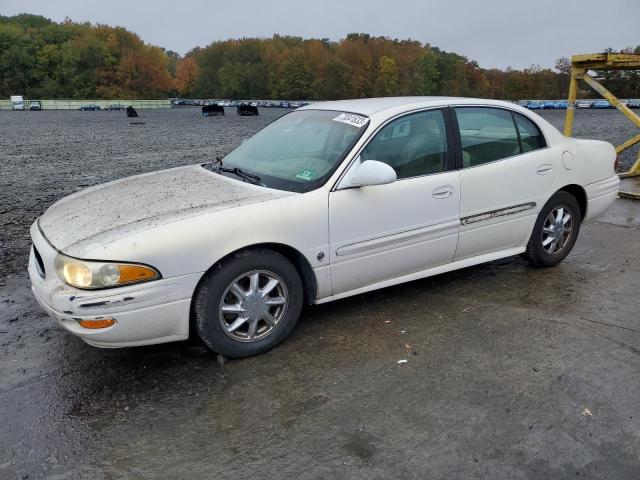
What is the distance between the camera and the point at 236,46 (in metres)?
121

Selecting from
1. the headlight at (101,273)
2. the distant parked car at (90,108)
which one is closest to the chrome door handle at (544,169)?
the headlight at (101,273)

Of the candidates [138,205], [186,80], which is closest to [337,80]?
[186,80]

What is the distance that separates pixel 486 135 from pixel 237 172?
196cm

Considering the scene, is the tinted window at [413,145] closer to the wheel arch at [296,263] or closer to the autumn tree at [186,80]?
the wheel arch at [296,263]

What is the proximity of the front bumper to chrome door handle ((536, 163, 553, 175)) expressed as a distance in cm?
294

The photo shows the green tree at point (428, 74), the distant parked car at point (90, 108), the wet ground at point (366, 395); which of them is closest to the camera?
the wet ground at point (366, 395)

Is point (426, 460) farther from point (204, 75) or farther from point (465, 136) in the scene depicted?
point (204, 75)

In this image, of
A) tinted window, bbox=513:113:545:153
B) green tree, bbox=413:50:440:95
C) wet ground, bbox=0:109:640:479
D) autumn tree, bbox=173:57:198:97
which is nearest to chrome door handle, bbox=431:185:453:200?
wet ground, bbox=0:109:640:479

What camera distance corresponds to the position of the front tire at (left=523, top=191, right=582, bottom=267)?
4.60m

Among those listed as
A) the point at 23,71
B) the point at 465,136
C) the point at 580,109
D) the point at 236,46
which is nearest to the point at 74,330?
the point at 465,136

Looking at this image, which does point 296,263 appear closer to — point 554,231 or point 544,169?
point 544,169

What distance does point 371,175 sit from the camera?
11.3ft

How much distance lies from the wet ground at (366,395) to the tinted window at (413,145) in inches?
41.6

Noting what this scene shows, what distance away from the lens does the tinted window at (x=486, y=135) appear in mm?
4086
